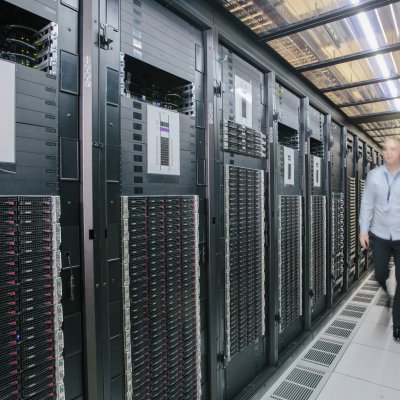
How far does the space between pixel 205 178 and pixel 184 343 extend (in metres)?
0.90

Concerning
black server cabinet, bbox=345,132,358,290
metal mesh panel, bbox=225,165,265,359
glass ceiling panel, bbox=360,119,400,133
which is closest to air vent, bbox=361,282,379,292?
black server cabinet, bbox=345,132,358,290

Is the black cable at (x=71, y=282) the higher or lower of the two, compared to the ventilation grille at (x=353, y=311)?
higher

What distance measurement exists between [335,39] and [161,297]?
2361 mm

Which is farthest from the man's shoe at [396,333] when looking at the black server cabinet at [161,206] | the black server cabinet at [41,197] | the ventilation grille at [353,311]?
the black server cabinet at [41,197]

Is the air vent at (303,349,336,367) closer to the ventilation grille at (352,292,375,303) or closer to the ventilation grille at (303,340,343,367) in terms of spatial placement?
the ventilation grille at (303,340,343,367)

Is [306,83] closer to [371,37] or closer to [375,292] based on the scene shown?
[371,37]

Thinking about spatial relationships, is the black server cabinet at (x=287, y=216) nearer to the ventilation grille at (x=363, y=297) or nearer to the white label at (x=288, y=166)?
the white label at (x=288, y=166)

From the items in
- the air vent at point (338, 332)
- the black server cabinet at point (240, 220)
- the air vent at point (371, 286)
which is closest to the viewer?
the black server cabinet at point (240, 220)

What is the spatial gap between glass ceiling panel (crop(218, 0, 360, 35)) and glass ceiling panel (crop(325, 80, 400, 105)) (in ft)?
5.44

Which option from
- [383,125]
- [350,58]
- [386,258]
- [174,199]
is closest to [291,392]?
[386,258]

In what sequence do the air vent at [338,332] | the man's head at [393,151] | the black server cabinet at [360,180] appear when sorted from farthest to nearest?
the black server cabinet at [360,180], the air vent at [338,332], the man's head at [393,151]

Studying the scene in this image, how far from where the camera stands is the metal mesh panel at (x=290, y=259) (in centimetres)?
265

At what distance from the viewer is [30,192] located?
3.43 feet

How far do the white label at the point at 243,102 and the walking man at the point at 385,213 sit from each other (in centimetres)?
127
